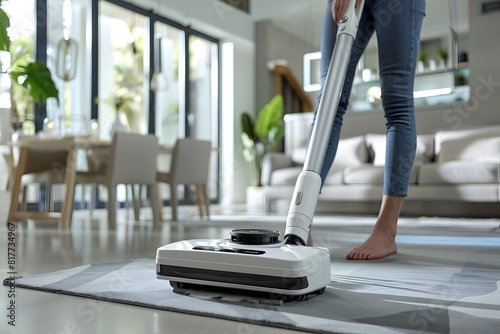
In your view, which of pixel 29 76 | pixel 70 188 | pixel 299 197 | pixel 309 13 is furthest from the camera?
pixel 309 13

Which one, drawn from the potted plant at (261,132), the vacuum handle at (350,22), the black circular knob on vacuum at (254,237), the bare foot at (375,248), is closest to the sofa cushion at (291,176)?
the potted plant at (261,132)

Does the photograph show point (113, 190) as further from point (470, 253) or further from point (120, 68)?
point (120, 68)

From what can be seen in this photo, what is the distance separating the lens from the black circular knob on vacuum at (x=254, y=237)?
1.05m

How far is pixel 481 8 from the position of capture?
207 inches

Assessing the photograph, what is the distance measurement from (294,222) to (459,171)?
308 centimetres

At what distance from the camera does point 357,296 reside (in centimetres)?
104

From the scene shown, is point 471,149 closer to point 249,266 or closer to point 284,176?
point 284,176

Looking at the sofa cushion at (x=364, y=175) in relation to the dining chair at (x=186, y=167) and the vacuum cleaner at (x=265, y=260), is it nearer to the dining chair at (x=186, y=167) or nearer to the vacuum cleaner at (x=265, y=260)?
the dining chair at (x=186, y=167)

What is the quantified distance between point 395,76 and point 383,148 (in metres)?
3.39

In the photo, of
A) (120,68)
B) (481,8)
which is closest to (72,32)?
(120,68)

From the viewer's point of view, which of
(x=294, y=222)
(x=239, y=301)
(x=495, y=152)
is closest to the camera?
(x=239, y=301)

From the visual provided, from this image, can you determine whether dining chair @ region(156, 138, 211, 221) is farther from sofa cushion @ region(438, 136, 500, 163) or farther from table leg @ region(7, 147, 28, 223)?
sofa cushion @ region(438, 136, 500, 163)

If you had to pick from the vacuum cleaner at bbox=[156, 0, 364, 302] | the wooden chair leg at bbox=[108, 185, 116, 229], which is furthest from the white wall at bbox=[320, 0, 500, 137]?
the vacuum cleaner at bbox=[156, 0, 364, 302]

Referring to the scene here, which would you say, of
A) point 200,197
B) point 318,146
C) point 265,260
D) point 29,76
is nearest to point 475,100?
point 200,197
